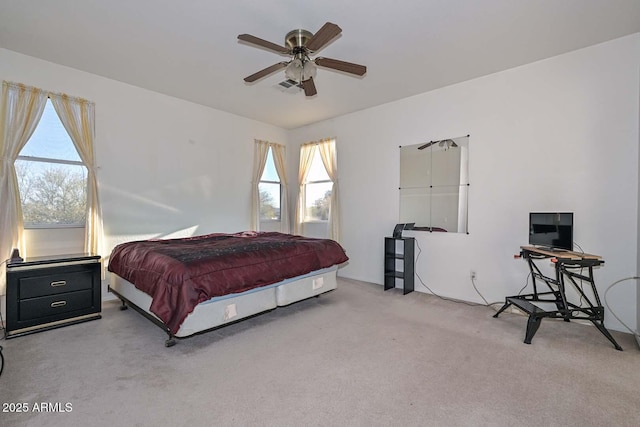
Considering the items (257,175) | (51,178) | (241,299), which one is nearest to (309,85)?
(241,299)

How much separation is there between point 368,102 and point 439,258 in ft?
8.61

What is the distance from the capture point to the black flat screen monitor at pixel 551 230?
2.98 meters

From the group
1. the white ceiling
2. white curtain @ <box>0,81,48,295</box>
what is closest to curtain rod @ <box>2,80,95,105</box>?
white curtain @ <box>0,81,48,295</box>

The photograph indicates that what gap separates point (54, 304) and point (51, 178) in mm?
1519

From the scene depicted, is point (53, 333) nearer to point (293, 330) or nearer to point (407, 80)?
point (293, 330)

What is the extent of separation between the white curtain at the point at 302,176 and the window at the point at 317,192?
0.20 feet

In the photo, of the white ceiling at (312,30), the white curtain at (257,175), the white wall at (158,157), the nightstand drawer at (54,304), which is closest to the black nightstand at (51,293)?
the nightstand drawer at (54,304)

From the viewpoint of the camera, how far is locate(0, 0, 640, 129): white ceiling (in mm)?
2512

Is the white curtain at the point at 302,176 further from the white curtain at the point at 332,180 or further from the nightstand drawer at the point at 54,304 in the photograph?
the nightstand drawer at the point at 54,304

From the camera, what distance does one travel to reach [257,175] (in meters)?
5.64

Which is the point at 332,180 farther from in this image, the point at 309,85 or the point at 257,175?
the point at 309,85

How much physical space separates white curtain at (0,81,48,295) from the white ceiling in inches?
19.9

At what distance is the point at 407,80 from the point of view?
155 inches

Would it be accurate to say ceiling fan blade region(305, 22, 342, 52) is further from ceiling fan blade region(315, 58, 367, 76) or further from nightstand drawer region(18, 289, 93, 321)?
nightstand drawer region(18, 289, 93, 321)
